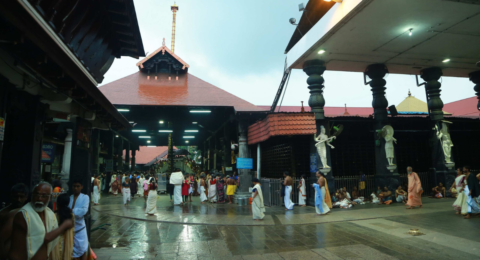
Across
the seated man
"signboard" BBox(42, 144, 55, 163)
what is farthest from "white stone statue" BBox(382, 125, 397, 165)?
"signboard" BBox(42, 144, 55, 163)

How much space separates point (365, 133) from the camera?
15.4 m

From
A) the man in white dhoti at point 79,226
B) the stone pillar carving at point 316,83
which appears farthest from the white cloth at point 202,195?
the man in white dhoti at point 79,226

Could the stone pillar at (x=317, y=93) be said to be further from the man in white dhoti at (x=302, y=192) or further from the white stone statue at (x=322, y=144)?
the man in white dhoti at (x=302, y=192)

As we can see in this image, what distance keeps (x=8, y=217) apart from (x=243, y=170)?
12095mm

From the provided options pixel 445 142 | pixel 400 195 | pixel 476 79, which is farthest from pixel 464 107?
pixel 400 195

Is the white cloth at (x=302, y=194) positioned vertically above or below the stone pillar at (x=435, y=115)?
below

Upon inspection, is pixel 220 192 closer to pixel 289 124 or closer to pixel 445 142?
pixel 289 124

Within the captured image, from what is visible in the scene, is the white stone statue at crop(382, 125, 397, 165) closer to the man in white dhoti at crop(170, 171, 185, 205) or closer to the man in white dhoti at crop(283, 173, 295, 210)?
the man in white dhoti at crop(283, 173, 295, 210)

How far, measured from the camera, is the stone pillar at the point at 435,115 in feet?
48.0

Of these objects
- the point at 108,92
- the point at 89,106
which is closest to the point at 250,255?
the point at 89,106

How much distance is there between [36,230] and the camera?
281 cm

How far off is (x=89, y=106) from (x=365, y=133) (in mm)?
13740

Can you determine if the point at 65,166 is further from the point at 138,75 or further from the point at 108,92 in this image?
the point at 138,75

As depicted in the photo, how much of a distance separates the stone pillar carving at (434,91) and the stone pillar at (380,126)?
8.61 feet
